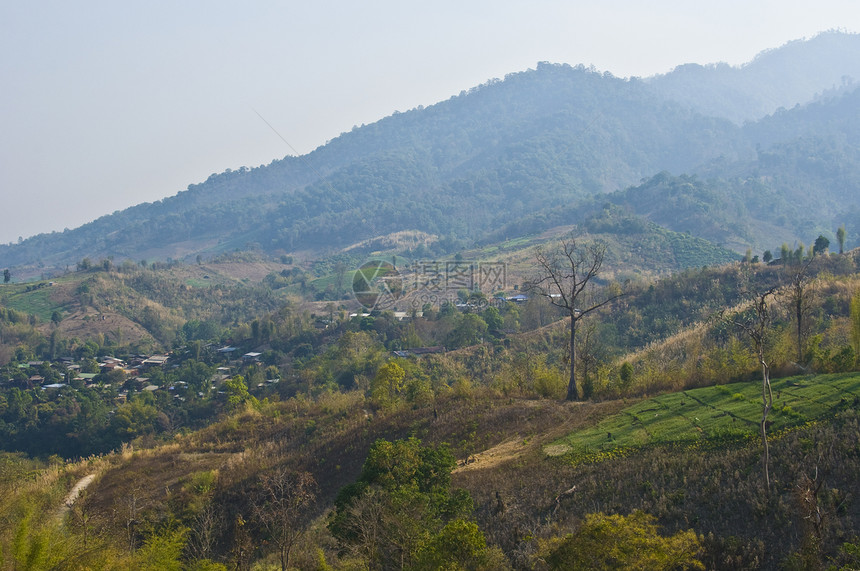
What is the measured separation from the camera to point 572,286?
27.0 meters

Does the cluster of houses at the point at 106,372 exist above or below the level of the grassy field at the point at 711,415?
below

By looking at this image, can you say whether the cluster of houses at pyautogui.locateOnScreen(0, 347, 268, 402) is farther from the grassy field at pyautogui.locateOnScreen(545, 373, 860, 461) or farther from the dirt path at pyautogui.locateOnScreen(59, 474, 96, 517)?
the grassy field at pyautogui.locateOnScreen(545, 373, 860, 461)

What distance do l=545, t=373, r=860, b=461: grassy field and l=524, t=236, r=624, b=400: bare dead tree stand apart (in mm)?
3843

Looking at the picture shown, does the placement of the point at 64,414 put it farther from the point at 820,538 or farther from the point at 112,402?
the point at 820,538

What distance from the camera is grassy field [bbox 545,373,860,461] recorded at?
15391 millimetres

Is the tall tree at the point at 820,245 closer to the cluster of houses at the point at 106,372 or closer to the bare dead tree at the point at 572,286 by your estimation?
the bare dead tree at the point at 572,286

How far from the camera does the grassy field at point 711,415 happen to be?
15391mm

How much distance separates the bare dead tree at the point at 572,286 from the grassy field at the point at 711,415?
12.6ft

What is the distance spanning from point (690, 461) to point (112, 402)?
173 ft

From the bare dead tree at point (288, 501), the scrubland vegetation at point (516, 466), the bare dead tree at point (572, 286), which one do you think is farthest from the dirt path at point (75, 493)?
the bare dead tree at point (572, 286)


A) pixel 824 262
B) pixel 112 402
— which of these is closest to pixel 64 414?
pixel 112 402

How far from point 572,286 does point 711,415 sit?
10753 mm

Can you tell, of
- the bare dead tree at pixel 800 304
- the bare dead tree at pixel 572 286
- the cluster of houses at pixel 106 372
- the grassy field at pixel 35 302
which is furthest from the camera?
the grassy field at pixel 35 302

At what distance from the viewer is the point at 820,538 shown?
10.2 m
